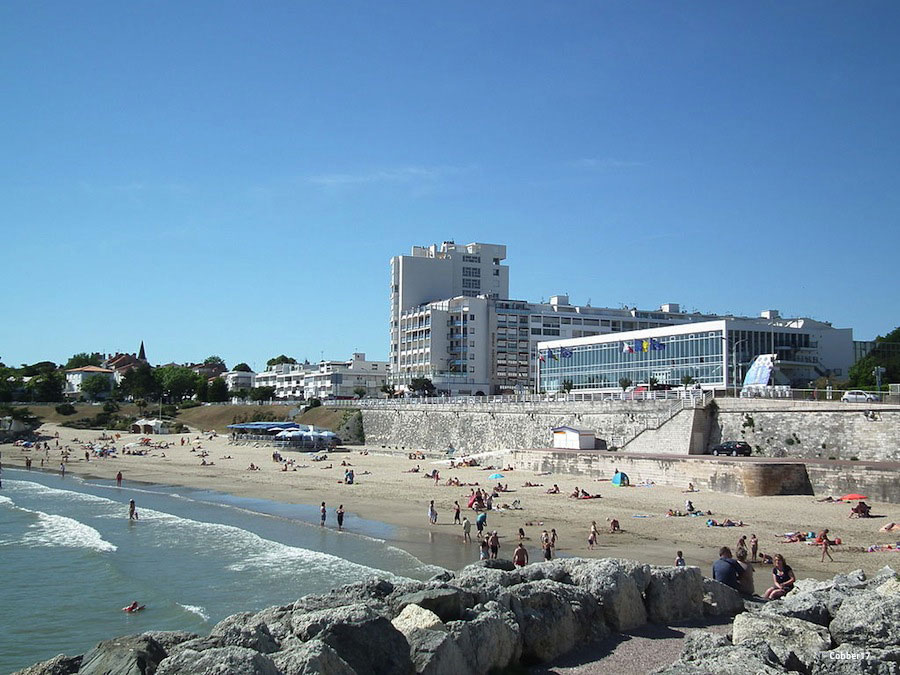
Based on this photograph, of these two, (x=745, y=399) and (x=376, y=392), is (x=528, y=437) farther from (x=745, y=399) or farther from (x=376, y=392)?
(x=376, y=392)

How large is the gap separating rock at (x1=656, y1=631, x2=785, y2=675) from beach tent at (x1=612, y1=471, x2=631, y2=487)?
2799 centimetres

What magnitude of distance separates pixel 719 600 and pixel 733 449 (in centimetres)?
2581

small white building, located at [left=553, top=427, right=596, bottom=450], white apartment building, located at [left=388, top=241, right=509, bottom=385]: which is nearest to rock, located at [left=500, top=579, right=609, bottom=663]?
small white building, located at [left=553, top=427, right=596, bottom=450]

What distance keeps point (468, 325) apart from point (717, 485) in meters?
67.9

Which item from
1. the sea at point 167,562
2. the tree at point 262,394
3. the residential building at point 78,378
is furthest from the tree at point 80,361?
the sea at point 167,562

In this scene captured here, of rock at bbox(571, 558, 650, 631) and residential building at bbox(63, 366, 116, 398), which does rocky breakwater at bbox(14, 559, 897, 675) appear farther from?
residential building at bbox(63, 366, 116, 398)

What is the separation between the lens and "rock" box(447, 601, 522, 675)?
10.5 meters

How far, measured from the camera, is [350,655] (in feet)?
31.1

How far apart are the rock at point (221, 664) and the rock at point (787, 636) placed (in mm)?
6401

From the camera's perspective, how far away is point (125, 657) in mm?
9484

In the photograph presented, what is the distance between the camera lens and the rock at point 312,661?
8680 millimetres

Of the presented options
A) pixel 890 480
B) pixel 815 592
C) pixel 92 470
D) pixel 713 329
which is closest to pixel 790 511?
pixel 890 480

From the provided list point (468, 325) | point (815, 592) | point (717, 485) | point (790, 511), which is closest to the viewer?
point (815, 592)

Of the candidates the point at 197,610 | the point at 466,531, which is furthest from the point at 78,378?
the point at 197,610
